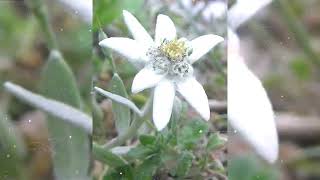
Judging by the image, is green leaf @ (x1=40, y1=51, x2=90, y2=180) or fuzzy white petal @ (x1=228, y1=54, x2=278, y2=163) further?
green leaf @ (x1=40, y1=51, x2=90, y2=180)

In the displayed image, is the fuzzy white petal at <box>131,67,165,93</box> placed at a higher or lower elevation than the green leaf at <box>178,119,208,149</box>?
higher

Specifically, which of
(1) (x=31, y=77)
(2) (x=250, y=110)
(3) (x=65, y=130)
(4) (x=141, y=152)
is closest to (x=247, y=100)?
(2) (x=250, y=110)

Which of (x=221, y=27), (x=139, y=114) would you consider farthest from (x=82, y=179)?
(x=221, y=27)

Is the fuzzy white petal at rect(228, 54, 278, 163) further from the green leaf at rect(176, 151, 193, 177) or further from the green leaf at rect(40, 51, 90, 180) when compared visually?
the green leaf at rect(40, 51, 90, 180)

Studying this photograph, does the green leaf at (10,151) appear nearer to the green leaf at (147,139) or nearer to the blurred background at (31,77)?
the blurred background at (31,77)

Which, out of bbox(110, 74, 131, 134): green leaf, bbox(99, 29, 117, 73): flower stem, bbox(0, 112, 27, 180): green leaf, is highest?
bbox(99, 29, 117, 73): flower stem

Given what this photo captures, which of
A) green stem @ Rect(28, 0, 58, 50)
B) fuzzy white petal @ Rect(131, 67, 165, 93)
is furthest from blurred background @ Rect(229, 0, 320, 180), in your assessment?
green stem @ Rect(28, 0, 58, 50)
